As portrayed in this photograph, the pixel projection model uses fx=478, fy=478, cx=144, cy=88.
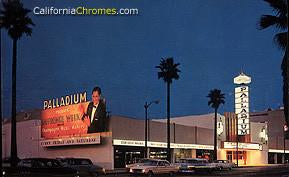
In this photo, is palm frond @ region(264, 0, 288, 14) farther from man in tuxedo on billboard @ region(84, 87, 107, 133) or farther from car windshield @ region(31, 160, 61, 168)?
A: man in tuxedo on billboard @ region(84, 87, 107, 133)

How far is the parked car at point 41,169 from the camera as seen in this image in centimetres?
2369

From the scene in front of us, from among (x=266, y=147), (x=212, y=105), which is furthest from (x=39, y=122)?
(x=266, y=147)

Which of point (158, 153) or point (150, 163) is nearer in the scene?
point (150, 163)

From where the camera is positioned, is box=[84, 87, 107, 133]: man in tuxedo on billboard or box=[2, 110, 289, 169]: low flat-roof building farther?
box=[2, 110, 289, 169]: low flat-roof building

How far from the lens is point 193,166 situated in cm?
4038

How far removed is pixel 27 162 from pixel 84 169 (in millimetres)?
4545

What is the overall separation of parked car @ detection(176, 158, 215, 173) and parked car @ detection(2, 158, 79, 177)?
15.8 metres

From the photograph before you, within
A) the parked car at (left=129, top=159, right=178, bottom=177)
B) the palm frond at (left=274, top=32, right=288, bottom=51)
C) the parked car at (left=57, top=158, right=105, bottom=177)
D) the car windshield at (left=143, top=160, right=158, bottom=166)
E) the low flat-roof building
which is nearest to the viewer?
the palm frond at (left=274, top=32, right=288, bottom=51)

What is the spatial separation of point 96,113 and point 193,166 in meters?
13.0

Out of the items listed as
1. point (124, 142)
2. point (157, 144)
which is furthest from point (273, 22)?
point (157, 144)

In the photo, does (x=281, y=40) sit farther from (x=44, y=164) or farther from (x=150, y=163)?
(x=150, y=163)

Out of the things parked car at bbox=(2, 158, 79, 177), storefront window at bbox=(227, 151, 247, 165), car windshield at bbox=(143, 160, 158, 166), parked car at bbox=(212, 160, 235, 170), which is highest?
parked car at bbox=(2, 158, 79, 177)

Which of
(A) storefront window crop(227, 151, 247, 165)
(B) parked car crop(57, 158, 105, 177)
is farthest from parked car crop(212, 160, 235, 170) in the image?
(A) storefront window crop(227, 151, 247, 165)

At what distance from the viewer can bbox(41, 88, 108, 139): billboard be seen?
160 ft
